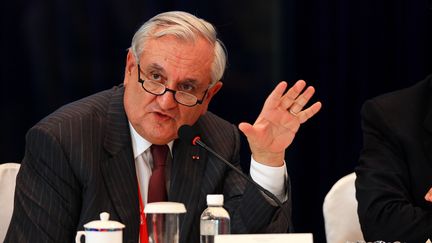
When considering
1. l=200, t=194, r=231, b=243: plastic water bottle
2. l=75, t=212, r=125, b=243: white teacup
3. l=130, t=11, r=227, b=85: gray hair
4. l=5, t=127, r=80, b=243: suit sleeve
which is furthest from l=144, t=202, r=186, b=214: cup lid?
l=130, t=11, r=227, b=85: gray hair

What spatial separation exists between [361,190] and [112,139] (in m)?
0.95

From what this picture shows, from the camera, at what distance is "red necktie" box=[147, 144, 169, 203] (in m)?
3.11

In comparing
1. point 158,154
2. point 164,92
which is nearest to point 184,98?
point 164,92

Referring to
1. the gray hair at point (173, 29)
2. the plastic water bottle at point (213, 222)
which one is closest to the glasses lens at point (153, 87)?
the gray hair at point (173, 29)

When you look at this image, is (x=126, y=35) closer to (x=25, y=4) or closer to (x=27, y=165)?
(x=25, y=4)

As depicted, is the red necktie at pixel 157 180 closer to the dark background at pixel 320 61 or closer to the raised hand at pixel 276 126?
the raised hand at pixel 276 126

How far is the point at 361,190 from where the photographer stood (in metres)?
3.45

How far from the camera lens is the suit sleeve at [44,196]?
114 inches

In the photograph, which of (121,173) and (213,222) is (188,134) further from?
(121,173)

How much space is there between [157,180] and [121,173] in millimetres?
123

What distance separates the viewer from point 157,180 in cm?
313

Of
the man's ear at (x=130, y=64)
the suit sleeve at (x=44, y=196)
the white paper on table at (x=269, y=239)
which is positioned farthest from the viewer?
the man's ear at (x=130, y=64)

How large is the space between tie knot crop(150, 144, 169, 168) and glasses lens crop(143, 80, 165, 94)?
216mm

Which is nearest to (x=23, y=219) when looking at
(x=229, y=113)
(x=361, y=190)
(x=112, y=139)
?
(x=112, y=139)
